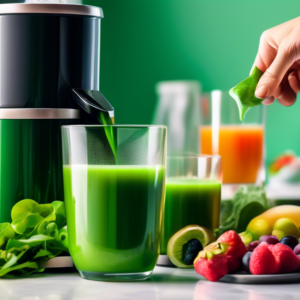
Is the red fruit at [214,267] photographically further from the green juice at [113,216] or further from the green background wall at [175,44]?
the green background wall at [175,44]

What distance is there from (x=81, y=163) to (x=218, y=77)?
2499 mm

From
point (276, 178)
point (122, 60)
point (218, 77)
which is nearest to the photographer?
point (122, 60)

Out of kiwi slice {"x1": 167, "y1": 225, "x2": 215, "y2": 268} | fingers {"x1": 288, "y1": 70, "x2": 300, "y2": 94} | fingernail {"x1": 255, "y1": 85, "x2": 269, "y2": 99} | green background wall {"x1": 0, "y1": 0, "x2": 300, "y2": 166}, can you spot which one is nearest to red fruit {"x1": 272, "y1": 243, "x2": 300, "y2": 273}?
kiwi slice {"x1": 167, "y1": 225, "x2": 215, "y2": 268}

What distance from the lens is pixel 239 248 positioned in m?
0.77

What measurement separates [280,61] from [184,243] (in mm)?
358

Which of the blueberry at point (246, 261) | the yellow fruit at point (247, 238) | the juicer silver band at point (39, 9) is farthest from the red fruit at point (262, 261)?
the juicer silver band at point (39, 9)

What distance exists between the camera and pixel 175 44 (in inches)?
118

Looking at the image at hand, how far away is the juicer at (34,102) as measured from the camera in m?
0.88

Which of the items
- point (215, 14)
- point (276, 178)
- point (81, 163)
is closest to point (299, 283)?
point (81, 163)

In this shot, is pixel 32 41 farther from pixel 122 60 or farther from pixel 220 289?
pixel 122 60

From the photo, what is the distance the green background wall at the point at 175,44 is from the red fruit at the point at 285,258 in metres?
2.14

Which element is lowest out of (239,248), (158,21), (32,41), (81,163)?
(239,248)

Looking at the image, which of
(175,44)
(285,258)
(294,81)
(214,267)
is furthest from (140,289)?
(175,44)

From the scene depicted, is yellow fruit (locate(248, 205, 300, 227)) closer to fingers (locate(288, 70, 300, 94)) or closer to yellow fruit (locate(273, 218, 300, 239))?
yellow fruit (locate(273, 218, 300, 239))
